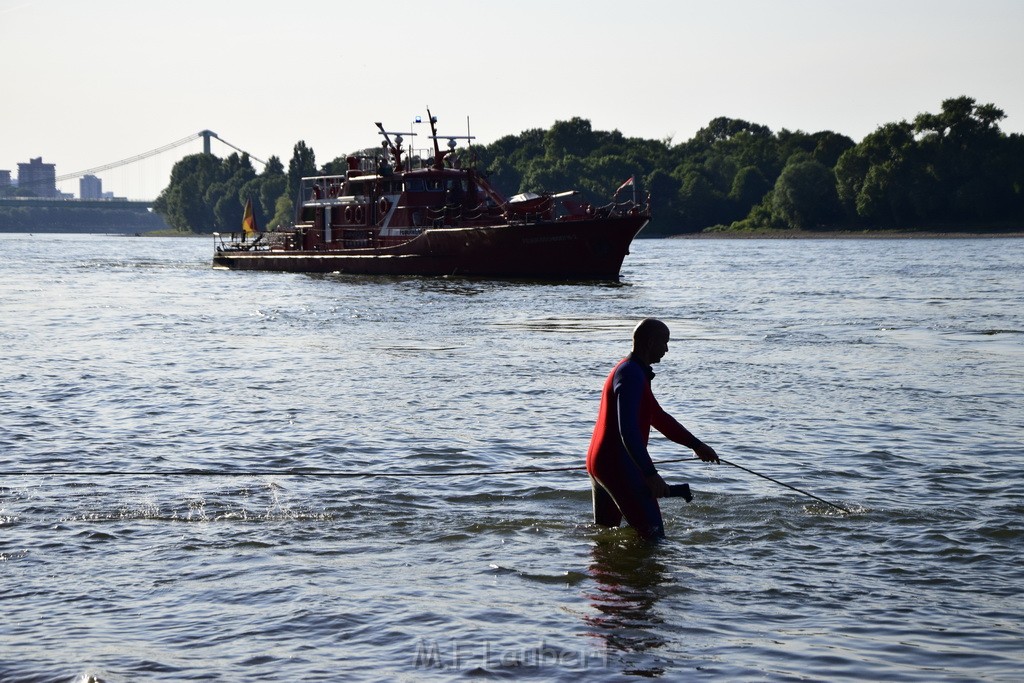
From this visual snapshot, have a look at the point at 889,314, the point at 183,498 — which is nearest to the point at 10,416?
the point at 183,498

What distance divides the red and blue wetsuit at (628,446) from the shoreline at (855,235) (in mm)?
109885

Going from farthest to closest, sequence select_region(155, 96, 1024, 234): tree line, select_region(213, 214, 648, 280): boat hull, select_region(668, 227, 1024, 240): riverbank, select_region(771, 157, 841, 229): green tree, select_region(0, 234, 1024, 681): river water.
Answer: select_region(771, 157, 841, 229): green tree
select_region(155, 96, 1024, 234): tree line
select_region(668, 227, 1024, 240): riverbank
select_region(213, 214, 648, 280): boat hull
select_region(0, 234, 1024, 681): river water

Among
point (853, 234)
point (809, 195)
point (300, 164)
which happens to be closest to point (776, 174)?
point (809, 195)

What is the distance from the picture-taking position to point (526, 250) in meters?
46.3

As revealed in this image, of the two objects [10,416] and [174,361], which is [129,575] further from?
[174,361]

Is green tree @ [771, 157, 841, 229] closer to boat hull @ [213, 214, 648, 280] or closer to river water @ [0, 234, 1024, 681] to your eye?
boat hull @ [213, 214, 648, 280]

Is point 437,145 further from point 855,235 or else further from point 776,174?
point 776,174

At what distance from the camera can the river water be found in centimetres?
698

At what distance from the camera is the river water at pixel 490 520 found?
275 inches

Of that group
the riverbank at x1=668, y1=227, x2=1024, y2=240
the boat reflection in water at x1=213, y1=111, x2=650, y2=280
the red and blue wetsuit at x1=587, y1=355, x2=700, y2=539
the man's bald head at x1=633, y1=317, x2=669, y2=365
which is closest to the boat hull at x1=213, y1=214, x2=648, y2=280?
the boat reflection in water at x1=213, y1=111, x2=650, y2=280

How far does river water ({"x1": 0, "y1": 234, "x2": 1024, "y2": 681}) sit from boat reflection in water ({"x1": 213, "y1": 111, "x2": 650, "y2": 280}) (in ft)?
72.4

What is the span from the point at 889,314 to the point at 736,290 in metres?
12.7

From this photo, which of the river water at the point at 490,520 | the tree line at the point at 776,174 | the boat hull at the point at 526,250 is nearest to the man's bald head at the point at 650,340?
the river water at the point at 490,520

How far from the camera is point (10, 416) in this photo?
1562 centimetres
